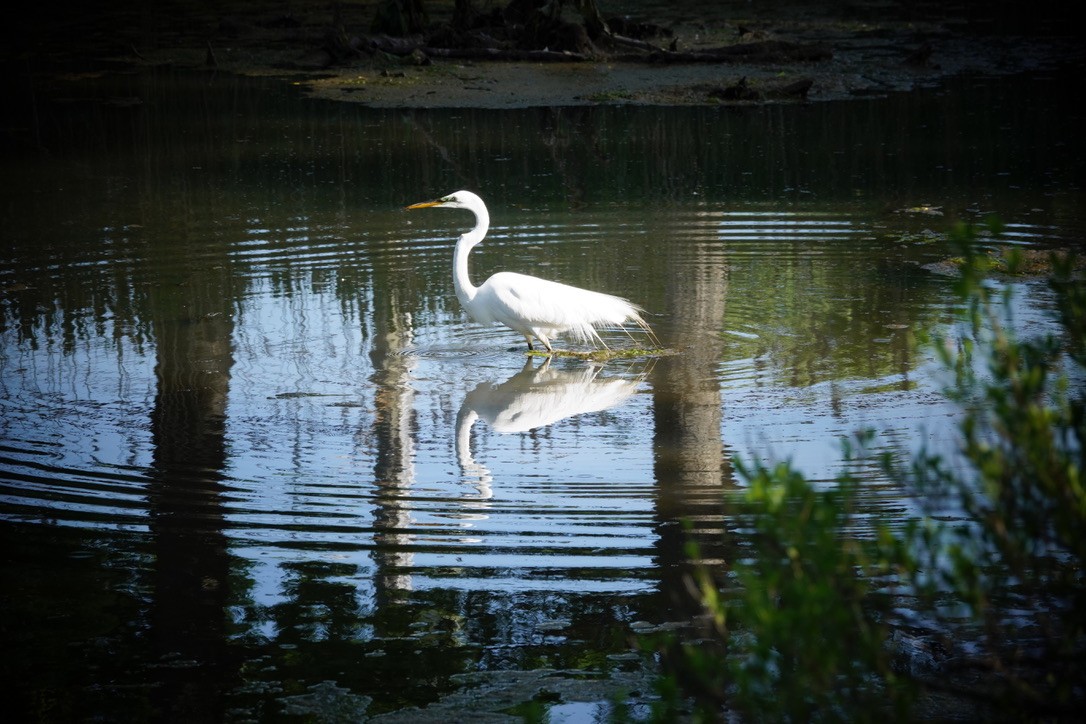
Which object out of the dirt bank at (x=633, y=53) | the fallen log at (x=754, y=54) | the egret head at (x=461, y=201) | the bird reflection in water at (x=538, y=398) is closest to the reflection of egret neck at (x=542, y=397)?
the bird reflection in water at (x=538, y=398)

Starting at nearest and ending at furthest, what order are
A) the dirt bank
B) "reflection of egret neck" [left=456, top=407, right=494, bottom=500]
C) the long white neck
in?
"reflection of egret neck" [left=456, top=407, right=494, bottom=500] → the long white neck → the dirt bank

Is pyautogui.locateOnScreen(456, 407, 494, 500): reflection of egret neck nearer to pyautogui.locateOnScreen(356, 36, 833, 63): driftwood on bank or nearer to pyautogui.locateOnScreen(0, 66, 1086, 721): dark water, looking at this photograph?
pyautogui.locateOnScreen(0, 66, 1086, 721): dark water

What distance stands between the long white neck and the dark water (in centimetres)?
47

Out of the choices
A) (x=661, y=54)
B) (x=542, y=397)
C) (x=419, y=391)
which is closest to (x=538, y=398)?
(x=542, y=397)

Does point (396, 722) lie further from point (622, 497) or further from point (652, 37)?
point (652, 37)

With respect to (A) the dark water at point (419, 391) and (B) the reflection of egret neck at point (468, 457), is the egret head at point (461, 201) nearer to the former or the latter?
(A) the dark water at point (419, 391)

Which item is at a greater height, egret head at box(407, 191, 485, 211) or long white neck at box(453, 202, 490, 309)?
egret head at box(407, 191, 485, 211)

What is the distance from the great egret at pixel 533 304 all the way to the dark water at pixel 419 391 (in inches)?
12.4

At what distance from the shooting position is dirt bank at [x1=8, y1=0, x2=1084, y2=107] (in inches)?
807

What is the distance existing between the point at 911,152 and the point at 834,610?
1366 centimetres

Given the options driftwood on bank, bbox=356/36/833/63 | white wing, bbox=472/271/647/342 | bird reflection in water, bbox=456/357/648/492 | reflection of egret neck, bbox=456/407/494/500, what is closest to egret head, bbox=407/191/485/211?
white wing, bbox=472/271/647/342

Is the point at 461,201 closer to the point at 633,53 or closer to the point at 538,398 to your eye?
the point at 538,398

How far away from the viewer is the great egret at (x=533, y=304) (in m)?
8.90

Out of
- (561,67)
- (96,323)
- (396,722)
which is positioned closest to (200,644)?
(396,722)
